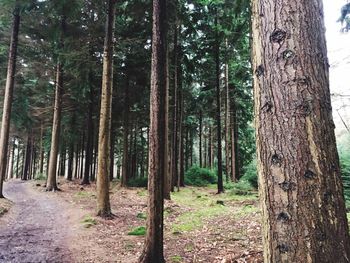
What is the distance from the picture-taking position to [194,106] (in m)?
27.0

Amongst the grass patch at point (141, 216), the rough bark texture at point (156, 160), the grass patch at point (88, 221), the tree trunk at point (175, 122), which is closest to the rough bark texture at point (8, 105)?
the grass patch at point (88, 221)

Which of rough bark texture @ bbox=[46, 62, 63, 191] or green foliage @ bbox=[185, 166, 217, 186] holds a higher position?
rough bark texture @ bbox=[46, 62, 63, 191]

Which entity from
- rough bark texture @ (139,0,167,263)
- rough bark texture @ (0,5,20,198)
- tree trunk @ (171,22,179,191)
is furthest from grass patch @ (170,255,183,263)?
tree trunk @ (171,22,179,191)

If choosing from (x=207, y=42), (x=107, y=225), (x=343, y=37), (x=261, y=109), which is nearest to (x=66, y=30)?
(x=207, y=42)

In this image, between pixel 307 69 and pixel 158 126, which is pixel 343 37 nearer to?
pixel 158 126

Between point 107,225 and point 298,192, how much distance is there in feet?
29.9

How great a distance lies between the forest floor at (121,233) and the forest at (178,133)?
54 mm

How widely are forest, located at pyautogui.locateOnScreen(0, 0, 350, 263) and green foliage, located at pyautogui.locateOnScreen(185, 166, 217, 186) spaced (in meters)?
0.10

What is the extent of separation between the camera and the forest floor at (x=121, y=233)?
6598mm

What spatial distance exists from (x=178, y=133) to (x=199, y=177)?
7455 millimetres

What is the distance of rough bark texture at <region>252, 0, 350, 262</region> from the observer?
155cm

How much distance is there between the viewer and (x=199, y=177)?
84.7 ft

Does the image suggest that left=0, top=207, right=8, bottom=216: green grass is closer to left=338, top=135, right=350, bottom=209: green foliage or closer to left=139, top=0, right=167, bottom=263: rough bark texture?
left=139, top=0, right=167, bottom=263: rough bark texture

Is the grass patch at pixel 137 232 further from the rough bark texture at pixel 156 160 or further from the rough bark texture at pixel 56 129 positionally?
the rough bark texture at pixel 56 129
